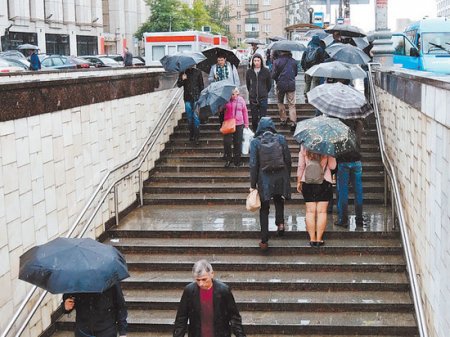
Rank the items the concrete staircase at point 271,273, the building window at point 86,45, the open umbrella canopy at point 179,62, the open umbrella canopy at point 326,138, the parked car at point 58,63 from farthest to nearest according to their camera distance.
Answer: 1. the building window at point 86,45
2. the parked car at point 58,63
3. the open umbrella canopy at point 179,62
4. the open umbrella canopy at point 326,138
5. the concrete staircase at point 271,273

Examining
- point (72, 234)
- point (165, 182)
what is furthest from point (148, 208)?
point (72, 234)

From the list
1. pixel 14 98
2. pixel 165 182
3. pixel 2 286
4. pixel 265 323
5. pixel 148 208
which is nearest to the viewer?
pixel 2 286

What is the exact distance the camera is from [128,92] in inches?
486

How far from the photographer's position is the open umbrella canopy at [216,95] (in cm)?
1291

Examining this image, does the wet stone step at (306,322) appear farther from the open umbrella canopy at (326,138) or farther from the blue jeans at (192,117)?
the blue jeans at (192,117)

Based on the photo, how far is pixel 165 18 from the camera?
6569 centimetres

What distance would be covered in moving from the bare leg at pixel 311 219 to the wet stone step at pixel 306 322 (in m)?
1.46

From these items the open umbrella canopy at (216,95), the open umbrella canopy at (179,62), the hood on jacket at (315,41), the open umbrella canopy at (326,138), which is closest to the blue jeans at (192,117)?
the open umbrella canopy at (179,62)

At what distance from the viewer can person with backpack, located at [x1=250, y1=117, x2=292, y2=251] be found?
9891mm

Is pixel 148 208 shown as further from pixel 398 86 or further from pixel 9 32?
pixel 9 32

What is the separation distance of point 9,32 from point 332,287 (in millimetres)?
41997

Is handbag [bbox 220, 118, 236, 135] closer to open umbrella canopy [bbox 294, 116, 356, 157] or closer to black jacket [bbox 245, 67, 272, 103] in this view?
black jacket [bbox 245, 67, 272, 103]

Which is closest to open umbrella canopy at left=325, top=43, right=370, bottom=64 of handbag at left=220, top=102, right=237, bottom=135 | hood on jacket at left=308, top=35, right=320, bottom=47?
hood on jacket at left=308, top=35, right=320, bottom=47

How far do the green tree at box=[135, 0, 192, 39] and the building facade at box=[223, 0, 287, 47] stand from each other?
5626 centimetres
